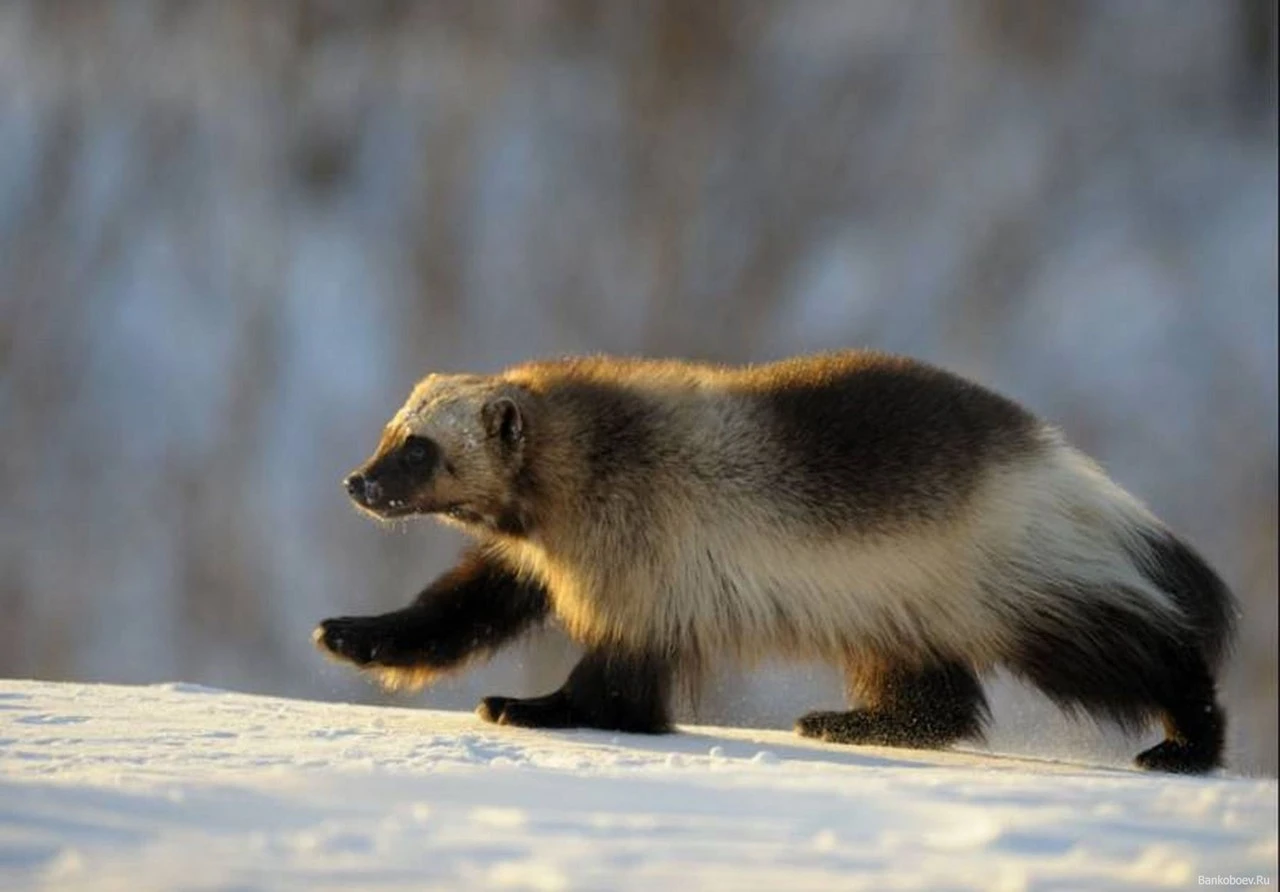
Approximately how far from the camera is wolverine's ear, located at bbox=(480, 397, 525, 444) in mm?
3340

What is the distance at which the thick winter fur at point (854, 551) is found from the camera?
3152mm

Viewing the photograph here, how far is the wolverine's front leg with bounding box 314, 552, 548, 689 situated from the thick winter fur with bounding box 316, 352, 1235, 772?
0.71 ft

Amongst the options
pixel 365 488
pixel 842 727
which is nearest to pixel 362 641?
pixel 365 488

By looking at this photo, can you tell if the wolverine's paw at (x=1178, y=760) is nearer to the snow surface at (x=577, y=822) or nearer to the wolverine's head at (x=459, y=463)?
the snow surface at (x=577, y=822)

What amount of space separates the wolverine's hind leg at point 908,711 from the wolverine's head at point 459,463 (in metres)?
0.65

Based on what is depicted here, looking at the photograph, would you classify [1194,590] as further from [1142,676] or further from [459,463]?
[459,463]

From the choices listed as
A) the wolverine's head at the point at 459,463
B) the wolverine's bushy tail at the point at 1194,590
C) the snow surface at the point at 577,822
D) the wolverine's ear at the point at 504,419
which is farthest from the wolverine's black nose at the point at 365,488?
the wolverine's bushy tail at the point at 1194,590

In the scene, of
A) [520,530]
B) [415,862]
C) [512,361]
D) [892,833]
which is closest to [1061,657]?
[520,530]

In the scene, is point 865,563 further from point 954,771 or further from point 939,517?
point 954,771

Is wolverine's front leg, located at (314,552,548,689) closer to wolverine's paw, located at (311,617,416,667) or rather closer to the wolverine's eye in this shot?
wolverine's paw, located at (311,617,416,667)

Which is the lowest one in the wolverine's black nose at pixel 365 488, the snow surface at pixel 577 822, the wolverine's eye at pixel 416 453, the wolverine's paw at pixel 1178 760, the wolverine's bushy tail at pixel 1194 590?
the snow surface at pixel 577 822

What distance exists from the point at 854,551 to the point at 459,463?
0.72 m

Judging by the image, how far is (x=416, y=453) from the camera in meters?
3.42

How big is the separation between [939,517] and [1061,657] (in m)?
0.31
